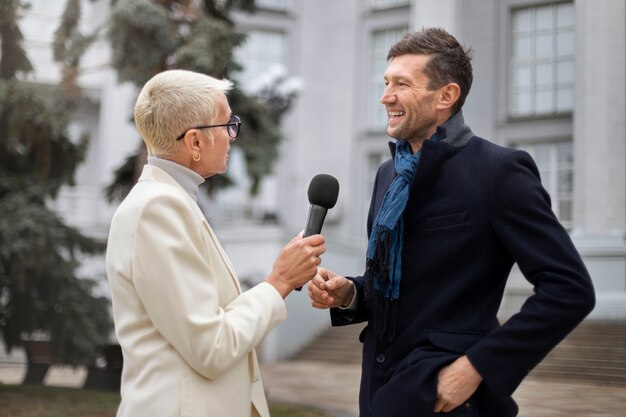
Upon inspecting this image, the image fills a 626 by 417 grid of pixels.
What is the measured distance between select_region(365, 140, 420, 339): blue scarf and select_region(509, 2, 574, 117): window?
11780mm

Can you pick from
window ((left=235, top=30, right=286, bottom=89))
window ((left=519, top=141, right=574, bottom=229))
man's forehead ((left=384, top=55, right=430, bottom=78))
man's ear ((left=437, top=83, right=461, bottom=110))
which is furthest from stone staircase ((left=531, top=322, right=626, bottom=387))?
window ((left=235, top=30, right=286, bottom=89))

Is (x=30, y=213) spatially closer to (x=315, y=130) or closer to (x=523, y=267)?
(x=523, y=267)

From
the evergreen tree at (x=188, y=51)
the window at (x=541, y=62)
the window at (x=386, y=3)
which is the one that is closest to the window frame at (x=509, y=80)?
the window at (x=541, y=62)

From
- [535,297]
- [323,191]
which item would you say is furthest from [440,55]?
[535,297]

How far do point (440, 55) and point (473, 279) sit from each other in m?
0.69

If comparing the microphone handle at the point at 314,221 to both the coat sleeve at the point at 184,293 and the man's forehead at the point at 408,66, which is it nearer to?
the coat sleeve at the point at 184,293

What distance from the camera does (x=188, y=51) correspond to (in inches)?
347

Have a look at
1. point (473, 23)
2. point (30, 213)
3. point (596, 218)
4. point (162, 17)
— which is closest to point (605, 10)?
point (596, 218)

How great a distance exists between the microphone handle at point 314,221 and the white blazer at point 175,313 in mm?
219

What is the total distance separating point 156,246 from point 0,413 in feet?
20.1

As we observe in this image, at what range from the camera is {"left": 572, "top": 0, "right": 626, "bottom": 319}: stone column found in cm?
640

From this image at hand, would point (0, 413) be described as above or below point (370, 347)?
below

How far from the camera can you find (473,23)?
45.4 feet

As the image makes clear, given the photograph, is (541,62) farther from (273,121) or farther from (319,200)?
(319,200)
